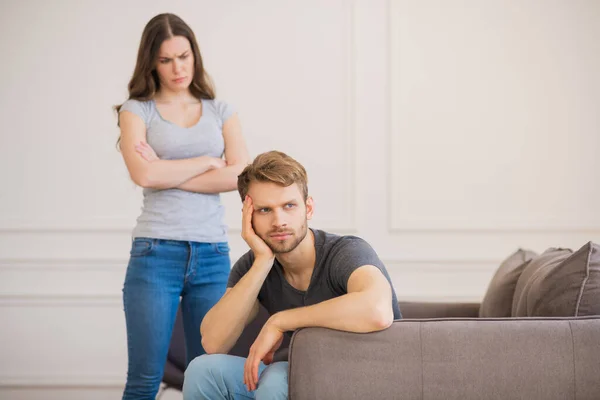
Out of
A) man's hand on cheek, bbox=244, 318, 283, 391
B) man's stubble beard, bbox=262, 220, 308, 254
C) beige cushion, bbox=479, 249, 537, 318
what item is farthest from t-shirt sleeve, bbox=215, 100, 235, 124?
beige cushion, bbox=479, 249, 537, 318

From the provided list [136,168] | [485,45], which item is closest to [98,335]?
[136,168]

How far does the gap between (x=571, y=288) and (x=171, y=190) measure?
1.21m

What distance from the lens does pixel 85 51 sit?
3.79 meters

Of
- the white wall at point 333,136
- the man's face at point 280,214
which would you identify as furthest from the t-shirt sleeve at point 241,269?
the white wall at point 333,136

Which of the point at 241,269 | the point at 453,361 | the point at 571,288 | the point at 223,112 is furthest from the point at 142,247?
the point at 571,288

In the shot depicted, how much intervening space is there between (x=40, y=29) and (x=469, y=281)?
242 cm

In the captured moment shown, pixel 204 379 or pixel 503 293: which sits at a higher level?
pixel 503 293

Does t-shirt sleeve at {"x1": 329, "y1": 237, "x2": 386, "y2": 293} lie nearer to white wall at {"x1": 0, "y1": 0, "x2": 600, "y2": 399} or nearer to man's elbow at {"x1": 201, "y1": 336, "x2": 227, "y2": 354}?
man's elbow at {"x1": 201, "y1": 336, "x2": 227, "y2": 354}

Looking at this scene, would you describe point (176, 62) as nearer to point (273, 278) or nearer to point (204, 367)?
point (273, 278)

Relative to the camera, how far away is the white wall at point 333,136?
3.73m

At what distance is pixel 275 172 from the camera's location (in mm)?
2037

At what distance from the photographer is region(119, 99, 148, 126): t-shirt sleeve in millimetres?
2469

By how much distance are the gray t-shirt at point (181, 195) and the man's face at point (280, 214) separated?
395 mm

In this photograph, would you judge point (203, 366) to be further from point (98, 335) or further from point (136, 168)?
point (98, 335)
